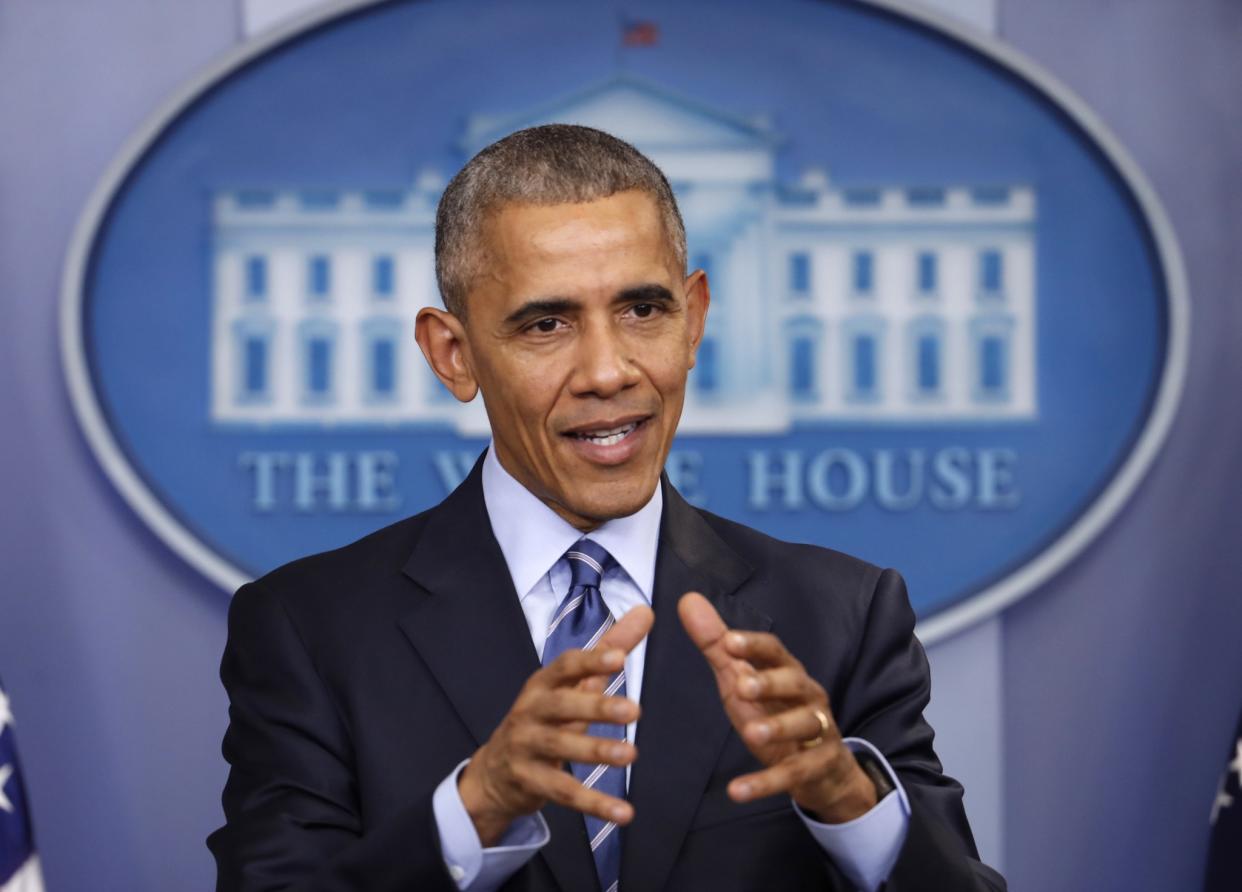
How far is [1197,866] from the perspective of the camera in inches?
121

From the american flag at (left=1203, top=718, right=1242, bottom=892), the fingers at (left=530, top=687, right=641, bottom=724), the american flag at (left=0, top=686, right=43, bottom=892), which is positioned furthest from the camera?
A: the american flag at (left=1203, top=718, right=1242, bottom=892)

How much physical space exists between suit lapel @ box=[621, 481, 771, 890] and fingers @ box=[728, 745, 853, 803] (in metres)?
0.26

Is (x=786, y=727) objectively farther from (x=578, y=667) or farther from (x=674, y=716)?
(x=674, y=716)

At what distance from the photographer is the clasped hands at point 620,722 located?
1.40 metres

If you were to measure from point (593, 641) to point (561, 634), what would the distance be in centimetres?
4

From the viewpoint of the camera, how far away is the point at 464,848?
5.05 ft

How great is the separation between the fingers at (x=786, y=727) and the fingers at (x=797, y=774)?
0.06 feet

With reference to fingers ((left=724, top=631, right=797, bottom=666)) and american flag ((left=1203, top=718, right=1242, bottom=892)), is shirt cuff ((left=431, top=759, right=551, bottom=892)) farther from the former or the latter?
american flag ((left=1203, top=718, right=1242, bottom=892))

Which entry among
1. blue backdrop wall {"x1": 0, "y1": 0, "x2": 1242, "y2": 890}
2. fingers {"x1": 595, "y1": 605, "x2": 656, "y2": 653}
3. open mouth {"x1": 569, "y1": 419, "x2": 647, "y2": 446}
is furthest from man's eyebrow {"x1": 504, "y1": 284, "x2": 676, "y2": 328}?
blue backdrop wall {"x1": 0, "y1": 0, "x2": 1242, "y2": 890}

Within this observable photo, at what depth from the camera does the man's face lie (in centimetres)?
178

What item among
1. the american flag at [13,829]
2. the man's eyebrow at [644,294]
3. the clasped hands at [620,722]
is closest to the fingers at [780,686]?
the clasped hands at [620,722]

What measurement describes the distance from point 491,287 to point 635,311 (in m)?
0.18

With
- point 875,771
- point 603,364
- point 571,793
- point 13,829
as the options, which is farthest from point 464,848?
point 13,829

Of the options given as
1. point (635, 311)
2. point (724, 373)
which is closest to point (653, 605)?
point (635, 311)
